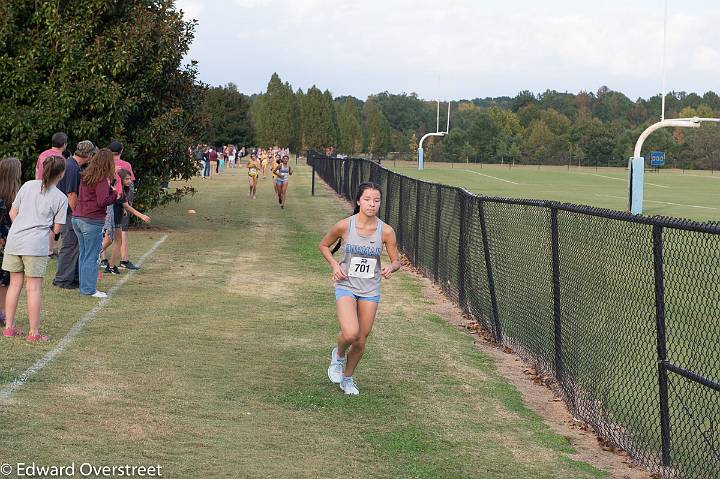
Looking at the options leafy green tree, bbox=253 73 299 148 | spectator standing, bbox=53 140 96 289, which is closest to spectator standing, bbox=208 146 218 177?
spectator standing, bbox=53 140 96 289

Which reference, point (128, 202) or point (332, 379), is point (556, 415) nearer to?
point (332, 379)

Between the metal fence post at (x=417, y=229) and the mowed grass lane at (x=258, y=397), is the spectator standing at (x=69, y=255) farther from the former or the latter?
the metal fence post at (x=417, y=229)

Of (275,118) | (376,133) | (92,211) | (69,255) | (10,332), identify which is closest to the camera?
(10,332)

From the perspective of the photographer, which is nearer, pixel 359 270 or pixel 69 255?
pixel 359 270

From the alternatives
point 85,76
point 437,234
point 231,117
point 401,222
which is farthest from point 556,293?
point 231,117

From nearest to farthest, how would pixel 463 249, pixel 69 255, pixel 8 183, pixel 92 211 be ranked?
pixel 8 183, pixel 92 211, pixel 463 249, pixel 69 255

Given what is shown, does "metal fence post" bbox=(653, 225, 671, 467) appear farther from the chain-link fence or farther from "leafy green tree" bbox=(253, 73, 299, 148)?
"leafy green tree" bbox=(253, 73, 299, 148)

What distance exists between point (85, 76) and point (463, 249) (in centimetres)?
1052

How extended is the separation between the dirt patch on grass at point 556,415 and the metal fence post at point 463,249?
0.84m

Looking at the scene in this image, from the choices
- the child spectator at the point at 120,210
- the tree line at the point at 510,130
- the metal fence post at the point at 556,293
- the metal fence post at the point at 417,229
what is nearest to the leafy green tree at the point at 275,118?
the tree line at the point at 510,130

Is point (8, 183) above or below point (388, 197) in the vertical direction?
above

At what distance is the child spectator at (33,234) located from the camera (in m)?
10.3

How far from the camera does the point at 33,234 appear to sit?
10.3m

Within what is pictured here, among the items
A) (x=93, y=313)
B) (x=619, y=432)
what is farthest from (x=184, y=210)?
(x=619, y=432)
